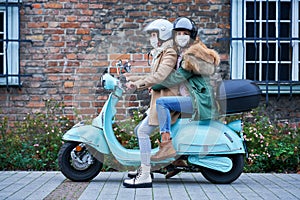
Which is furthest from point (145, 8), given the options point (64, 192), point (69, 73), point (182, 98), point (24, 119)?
point (64, 192)

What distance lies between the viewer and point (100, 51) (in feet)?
30.9

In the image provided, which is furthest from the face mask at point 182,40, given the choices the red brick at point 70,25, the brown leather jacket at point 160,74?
the red brick at point 70,25

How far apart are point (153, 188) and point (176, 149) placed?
0.56m

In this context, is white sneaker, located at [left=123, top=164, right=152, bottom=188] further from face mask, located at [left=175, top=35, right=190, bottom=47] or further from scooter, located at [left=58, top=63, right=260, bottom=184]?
face mask, located at [left=175, top=35, right=190, bottom=47]

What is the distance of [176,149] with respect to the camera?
7098 mm

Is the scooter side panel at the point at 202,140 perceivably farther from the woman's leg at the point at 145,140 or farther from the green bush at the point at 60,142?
the green bush at the point at 60,142

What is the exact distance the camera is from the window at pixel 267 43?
9.55m

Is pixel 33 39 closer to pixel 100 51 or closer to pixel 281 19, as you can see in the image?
pixel 100 51

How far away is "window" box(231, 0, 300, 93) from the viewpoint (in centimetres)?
955

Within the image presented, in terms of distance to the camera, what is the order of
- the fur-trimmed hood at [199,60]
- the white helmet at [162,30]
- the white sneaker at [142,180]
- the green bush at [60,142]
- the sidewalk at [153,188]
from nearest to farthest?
the sidewalk at [153,188], the white sneaker at [142,180], the fur-trimmed hood at [199,60], the white helmet at [162,30], the green bush at [60,142]

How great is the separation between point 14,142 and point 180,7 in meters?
2.96

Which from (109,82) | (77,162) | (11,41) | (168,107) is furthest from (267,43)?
(77,162)

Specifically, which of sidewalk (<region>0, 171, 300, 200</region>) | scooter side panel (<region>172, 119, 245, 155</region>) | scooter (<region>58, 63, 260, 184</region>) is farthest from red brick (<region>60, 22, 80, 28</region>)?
scooter side panel (<region>172, 119, 245, 155</region>)

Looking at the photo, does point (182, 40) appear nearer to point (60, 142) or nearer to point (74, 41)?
point (60, 142)
